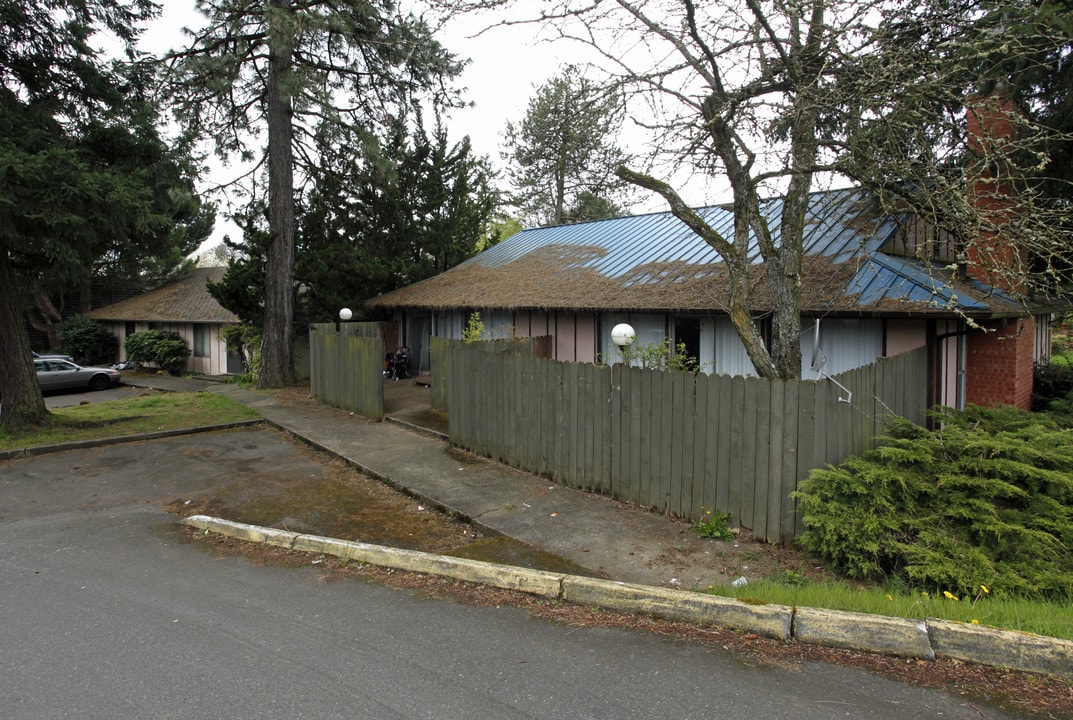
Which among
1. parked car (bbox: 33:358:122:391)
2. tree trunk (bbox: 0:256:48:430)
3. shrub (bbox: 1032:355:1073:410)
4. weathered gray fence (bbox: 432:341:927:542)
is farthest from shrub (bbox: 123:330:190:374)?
shrub (bbox: 1032:355:1073:410)

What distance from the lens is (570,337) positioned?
47.0ft

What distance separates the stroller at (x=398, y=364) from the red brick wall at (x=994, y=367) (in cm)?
1432

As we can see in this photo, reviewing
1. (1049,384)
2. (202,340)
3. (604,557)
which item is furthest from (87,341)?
(1049,384)

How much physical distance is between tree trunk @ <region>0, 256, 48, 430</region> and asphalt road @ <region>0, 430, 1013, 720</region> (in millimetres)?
8024

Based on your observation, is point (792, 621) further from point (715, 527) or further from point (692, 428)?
point (692, 428)

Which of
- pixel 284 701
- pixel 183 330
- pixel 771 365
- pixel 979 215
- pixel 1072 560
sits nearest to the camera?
pixel 284 701

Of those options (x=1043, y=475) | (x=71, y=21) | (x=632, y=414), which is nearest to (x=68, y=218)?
(x=71, y=21)

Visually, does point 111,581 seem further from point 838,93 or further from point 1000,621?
point 838,93

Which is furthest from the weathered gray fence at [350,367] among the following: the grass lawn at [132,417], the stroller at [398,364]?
the stroller at [398,364]

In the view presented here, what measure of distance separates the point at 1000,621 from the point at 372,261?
1831cm

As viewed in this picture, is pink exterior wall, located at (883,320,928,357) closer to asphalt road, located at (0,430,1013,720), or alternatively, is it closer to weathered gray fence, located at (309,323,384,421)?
asphalt road, located at (0,430,1013,720)

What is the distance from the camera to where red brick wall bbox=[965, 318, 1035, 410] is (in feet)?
29.4

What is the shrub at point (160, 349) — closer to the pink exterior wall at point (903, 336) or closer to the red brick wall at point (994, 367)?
the pink exterior wall at point (903, 336)

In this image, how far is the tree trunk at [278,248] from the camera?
62.5ft
